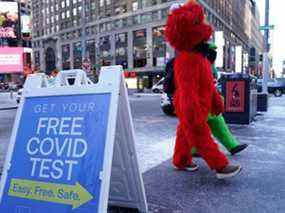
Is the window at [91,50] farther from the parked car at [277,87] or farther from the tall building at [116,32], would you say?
the parked car at [277,87]

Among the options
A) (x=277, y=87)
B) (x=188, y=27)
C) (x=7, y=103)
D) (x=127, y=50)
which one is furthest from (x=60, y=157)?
(x=127, y=50)

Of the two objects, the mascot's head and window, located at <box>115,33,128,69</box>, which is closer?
the mascot's head

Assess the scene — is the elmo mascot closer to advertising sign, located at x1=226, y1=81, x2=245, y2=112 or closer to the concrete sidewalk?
the concrete sidewalk

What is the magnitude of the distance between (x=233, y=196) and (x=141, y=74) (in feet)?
184

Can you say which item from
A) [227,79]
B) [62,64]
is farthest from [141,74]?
[227,79]

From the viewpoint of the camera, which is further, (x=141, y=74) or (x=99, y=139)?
(x=141, y=74)

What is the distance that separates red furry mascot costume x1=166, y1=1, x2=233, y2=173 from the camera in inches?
157

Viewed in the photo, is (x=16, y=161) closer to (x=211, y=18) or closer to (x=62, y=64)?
(x=211, y=18)

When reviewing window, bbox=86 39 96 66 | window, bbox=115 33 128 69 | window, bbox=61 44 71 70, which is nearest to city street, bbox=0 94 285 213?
window, bbox=115 33 128 69

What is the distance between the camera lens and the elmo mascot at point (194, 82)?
400cm

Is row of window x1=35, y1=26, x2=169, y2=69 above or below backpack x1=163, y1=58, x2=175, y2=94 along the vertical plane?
above

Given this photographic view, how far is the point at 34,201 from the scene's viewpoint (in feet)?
8.58

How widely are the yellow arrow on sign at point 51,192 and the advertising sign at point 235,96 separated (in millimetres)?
7263

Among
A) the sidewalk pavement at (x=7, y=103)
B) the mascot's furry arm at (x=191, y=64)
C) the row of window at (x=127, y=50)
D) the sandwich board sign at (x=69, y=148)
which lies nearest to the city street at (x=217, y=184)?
the sandwich board sign at (x=69, y=148)
